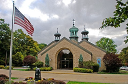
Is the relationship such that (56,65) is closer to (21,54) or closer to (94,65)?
(94,65)

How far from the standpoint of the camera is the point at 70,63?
30234mm

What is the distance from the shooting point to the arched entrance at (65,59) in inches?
1185

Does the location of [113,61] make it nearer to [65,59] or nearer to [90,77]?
[90,77]

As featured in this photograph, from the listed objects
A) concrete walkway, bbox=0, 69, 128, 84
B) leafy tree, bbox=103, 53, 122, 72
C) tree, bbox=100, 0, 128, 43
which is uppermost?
tree, bbox=100, 0, 128, 43

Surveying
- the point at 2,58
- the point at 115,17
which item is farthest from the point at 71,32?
the point at 115,17

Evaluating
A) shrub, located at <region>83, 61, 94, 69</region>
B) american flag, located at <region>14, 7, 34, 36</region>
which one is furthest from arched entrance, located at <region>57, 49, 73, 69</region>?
american flag, located at <region>14, 7, 34, 36</region>

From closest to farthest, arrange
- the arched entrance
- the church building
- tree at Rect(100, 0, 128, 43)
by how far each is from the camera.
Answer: tree at Rect(100, 0, 128, 43) < the church building < the arched entrance

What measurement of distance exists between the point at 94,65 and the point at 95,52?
5.78 meters

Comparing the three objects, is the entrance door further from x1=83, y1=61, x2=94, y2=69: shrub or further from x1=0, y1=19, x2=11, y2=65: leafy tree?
x1=0, y1=19, x2=11, y2=65: leafy tree

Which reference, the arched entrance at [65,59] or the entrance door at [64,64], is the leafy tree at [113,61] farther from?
the entrance door at [64,64]

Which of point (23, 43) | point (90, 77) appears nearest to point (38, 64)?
point (90, 77)

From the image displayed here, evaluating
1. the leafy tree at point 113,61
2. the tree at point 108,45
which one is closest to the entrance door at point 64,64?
the leafy tree at point 113,61

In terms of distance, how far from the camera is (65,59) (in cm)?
3027

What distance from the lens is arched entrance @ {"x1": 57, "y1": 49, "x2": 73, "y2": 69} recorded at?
1185 inches
